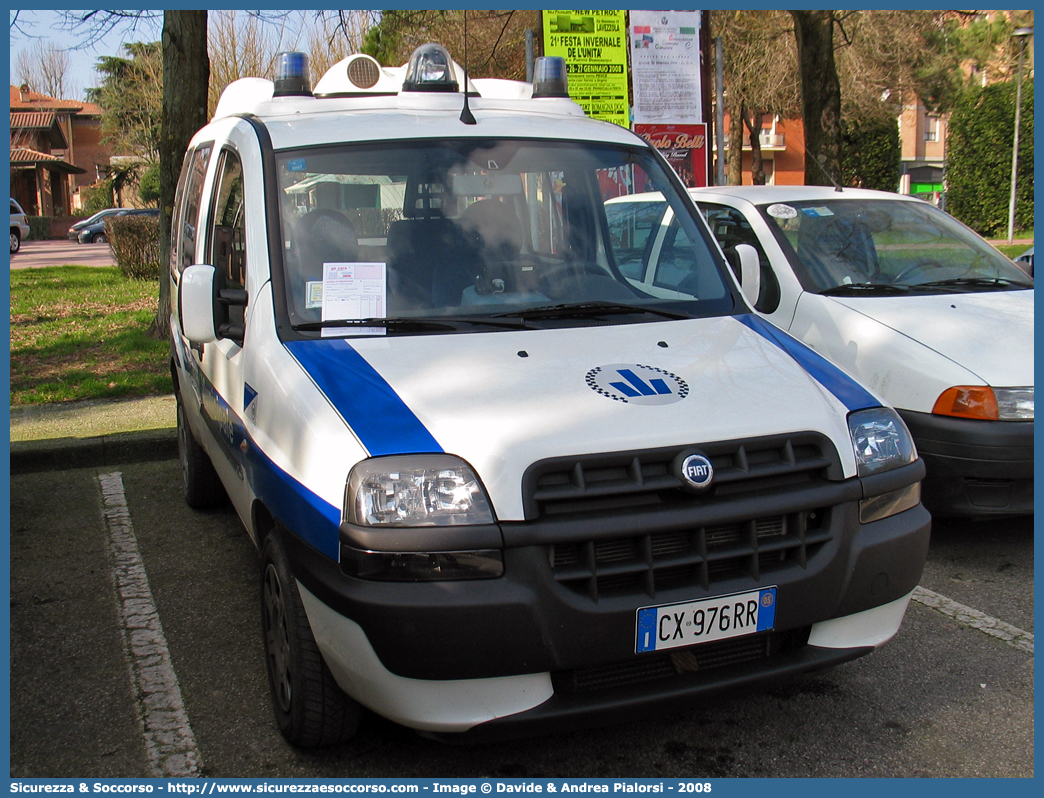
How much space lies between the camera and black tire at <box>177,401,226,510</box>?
18.2 ft

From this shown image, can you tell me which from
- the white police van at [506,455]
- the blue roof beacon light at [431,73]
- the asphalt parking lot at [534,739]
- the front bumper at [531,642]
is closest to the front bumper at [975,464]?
the asphalt parking lot at [534,739]

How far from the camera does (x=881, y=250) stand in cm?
587

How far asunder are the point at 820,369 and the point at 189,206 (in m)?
3.71

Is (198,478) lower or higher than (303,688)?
higher

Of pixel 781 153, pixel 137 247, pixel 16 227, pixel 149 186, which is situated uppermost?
pixel 781 153

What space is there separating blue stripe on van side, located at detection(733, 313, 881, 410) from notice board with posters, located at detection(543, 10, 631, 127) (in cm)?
728

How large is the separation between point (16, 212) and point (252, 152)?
3645 cm

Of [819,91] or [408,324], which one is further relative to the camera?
[819,91]

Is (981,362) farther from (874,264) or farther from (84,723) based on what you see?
(84,723)

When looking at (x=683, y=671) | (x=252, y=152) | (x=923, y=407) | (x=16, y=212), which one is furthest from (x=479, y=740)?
(x=16, y=212)

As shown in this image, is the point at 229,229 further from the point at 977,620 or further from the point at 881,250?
the point at 881,250

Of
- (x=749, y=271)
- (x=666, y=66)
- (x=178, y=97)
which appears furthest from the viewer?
(x=666, y=66)

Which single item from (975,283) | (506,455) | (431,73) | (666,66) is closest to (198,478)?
(431,73)

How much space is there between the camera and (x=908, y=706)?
3.41m
